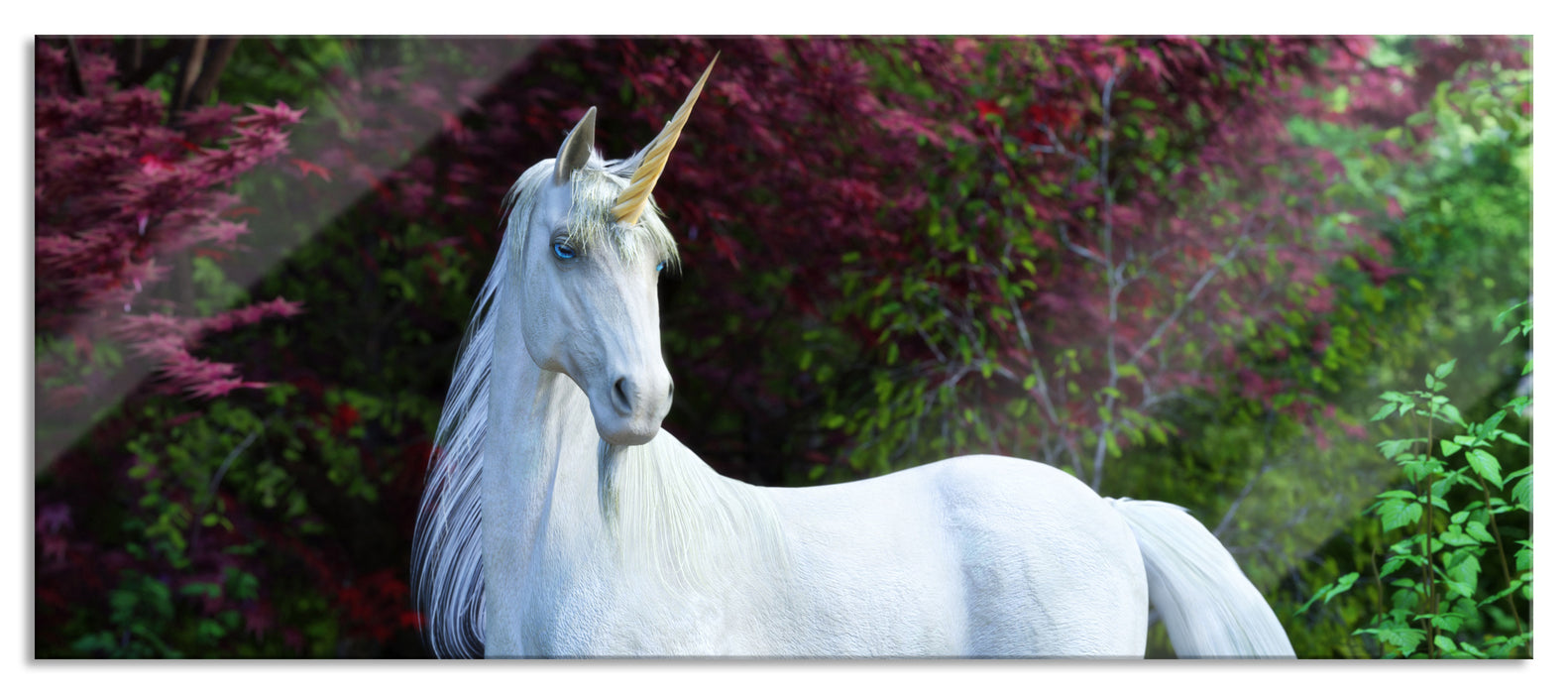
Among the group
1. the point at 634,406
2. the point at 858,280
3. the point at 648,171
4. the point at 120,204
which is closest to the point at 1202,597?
the point at 634,406

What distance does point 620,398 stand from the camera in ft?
4.26

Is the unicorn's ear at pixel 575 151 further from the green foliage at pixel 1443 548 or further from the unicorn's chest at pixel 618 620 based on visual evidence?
the green foliage at pixel 1443 548

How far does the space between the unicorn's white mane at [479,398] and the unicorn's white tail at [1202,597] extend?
0.70 m

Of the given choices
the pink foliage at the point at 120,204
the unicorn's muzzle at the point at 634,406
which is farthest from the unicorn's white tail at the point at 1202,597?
the pink foliage at the point at 120,204

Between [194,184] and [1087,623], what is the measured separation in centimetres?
196

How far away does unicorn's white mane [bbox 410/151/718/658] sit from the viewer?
1363 mm

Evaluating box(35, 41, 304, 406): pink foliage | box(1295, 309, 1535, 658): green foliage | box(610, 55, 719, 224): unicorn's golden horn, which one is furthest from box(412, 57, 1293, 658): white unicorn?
box(35, 41, 304, 406): pink foliage

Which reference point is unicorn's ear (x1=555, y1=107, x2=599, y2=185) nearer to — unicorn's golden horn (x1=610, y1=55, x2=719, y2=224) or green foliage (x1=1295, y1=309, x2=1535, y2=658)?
unicorn's golden horn (x1=610, y1=55, x2=719, y2=224)

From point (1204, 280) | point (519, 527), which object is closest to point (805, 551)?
point (519, 527)

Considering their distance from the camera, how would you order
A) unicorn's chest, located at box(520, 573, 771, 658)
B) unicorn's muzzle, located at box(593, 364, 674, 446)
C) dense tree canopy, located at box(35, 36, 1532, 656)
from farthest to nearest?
1. dense tree canopy, located at box(35, 36, 1532, 656)
2. unicorn's chest, located at box(520, 573, 771, 658)
3. unicorn's muzzle, located at box(593, 364, 674, 446)

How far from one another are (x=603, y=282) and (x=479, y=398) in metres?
0.37

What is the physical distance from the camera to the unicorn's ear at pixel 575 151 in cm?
137

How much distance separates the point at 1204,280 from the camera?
2.60m

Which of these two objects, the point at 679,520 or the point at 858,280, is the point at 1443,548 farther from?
the point at 679,520
